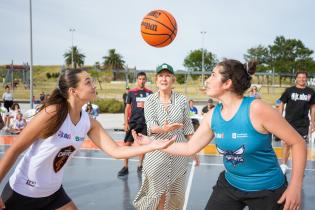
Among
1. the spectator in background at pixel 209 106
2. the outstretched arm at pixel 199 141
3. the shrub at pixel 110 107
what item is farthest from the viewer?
the shrub at pixel 110 107

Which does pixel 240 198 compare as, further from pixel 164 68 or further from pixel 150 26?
pixel 150 26

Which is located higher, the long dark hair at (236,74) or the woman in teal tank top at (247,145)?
the long dark hair at (236,74)

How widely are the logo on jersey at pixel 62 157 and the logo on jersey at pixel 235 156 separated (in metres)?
1.24

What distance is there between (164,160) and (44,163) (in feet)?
5.14

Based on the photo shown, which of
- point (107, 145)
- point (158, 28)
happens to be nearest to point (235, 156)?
point (107, 145)

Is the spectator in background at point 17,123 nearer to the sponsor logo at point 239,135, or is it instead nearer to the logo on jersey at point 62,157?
the logo on jersey at point 62,157

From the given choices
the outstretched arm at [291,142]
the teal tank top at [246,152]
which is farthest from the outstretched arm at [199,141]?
the outstretched arm at [291,142]

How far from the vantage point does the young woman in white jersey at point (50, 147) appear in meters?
2.89

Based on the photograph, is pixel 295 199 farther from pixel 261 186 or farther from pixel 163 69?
pixel 163 69

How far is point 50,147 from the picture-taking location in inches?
119

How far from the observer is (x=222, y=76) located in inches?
122

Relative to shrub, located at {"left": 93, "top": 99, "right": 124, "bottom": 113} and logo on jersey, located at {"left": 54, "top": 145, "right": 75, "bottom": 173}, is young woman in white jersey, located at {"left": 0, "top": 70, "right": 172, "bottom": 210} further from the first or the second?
shrub, located at {"left": 93, "top": 99, "right": 124, "bottom": 113}

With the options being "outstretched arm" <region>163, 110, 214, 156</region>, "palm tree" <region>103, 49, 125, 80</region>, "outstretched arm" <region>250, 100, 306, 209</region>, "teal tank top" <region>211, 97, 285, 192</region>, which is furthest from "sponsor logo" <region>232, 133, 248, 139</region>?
"palm tree" <region>103, 49, 125, 80</region>

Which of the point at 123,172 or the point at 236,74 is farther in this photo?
the point at 123,172
